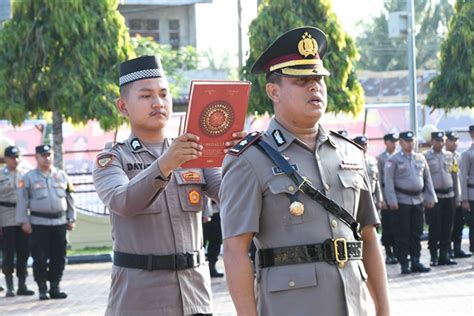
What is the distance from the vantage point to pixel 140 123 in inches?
239

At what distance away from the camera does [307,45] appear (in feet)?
16.3

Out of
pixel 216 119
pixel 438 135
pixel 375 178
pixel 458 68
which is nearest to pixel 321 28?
pixel 458 68

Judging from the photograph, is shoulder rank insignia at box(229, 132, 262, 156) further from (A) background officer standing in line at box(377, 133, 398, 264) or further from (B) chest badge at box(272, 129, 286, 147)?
(A) background officer standing in line at box(377, 133, 398, 264)

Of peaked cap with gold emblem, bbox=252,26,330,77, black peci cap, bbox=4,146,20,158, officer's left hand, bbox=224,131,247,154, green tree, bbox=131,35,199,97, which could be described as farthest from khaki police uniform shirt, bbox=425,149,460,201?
green tree, bbox=131,35,199,97

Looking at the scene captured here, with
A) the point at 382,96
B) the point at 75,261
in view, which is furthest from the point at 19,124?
the point at 382,96

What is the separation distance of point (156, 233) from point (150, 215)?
96 millimetres

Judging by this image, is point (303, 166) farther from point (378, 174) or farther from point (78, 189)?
point (78, 189)

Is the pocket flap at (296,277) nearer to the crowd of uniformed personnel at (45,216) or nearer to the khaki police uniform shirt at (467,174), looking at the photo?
the crowd of uniformed personnel at (45,216)

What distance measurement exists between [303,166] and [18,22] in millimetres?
14351

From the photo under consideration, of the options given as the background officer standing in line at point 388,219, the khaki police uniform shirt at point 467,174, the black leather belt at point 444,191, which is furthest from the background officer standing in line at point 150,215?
the black leather belt at point 444,191

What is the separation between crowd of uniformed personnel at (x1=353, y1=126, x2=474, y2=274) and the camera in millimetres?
16234

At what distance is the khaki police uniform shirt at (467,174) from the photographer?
682 inches

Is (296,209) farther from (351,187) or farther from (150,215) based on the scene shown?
(150,215)

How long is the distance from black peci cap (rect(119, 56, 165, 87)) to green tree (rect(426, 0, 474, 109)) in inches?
659
